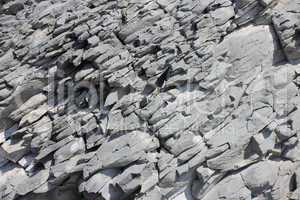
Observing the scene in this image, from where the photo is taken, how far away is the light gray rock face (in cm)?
1689

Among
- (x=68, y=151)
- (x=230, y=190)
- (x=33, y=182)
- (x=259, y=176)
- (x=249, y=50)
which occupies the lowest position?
(x=230, y=190)

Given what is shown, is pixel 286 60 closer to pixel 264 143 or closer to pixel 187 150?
pixel 264 143

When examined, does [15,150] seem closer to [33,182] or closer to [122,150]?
[33,182]

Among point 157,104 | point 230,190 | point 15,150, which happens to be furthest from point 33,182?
point 230,190

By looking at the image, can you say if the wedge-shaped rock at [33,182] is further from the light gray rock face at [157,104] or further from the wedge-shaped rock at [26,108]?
the wedge-shaped rock at [26,108]

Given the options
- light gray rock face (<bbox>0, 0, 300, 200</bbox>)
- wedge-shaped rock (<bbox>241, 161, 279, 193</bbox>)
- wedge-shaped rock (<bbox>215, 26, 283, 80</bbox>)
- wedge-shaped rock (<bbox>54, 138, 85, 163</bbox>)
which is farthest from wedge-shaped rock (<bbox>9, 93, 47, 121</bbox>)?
wedge-shaped rock (<bbox>241, 161, 279, 193</bbox>)

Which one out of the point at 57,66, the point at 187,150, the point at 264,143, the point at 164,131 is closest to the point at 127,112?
the point at 164,131

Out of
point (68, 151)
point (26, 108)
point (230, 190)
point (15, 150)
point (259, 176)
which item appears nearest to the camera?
point (230, 190)

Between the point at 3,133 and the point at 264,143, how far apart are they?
13475 mm

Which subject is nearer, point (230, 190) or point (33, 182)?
point (230, 190)

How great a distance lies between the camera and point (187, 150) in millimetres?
16984

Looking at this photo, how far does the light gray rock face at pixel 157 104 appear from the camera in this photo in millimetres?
16891

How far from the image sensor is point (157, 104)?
702 inches

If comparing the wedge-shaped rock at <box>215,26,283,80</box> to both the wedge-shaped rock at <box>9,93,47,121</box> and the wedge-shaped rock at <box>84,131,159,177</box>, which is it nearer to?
the wedge-shaped rock at <box>84,131,159,177</box>
